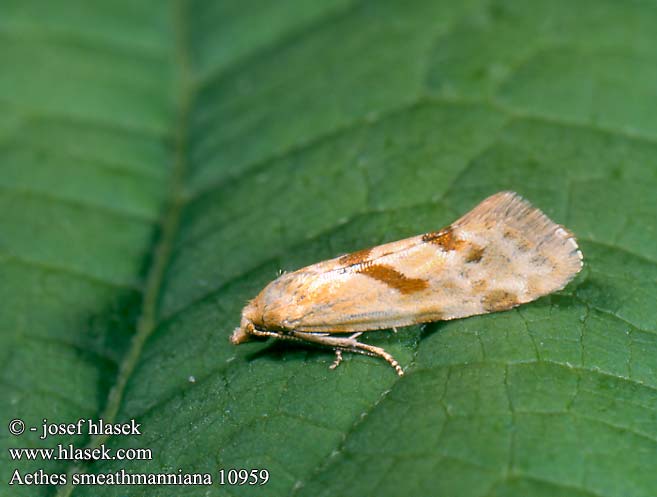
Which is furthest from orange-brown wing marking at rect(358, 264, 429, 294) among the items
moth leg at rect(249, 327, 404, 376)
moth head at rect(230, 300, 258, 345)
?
moth head at rect(230, 300, 258, 345)

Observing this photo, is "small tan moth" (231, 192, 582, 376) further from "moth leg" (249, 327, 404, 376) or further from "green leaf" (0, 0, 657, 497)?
"green leaf" (0, 0, 657, 497)

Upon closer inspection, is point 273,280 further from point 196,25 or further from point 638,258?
point 196,25

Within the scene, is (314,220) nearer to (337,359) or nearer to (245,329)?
(245,329)

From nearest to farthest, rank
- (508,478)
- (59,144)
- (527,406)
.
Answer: (508,478) → (527,406) → (59,144)

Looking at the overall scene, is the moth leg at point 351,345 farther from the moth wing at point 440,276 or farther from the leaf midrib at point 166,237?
the leaf midrib at point 166,237

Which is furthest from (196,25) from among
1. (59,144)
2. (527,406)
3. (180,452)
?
(527,406)

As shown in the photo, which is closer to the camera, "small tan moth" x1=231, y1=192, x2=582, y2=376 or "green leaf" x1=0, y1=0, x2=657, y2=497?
"green leaf" x1=0, y1=0, x2=657, y2=497
